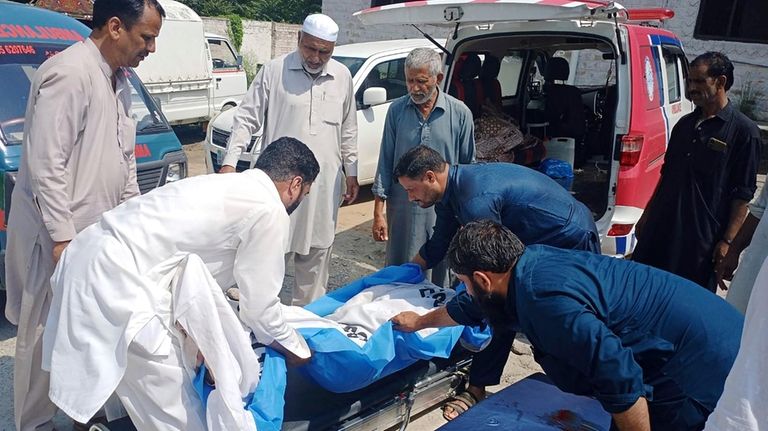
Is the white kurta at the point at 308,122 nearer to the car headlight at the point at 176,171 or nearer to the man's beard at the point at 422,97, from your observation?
the man's beard at the point at 422,97

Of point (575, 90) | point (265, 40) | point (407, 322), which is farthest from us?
point (265, 40)

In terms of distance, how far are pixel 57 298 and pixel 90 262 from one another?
212mm

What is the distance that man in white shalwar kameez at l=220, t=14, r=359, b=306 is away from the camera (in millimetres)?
3521

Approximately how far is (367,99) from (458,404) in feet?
12.8

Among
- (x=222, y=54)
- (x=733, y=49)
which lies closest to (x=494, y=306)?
(x=222, y=54)

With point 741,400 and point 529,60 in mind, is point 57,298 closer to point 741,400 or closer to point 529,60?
point 741,400

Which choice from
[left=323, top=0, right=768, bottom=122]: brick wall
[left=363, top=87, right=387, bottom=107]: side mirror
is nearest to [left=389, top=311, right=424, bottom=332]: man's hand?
[left=363, top=87, right=387, bottom=107]: side mirror

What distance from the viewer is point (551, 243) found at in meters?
2.95

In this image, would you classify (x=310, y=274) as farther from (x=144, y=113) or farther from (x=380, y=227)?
(x=144, y=113)

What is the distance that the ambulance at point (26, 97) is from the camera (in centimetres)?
366

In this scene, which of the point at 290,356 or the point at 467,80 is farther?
the point at 467,80

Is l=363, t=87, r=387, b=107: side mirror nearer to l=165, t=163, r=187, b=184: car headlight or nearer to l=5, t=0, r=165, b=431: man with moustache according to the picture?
l=165, t=163, r=187, b=184: car headlight

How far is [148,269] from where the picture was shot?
6.79ft

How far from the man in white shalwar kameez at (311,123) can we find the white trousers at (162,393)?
1576mm
